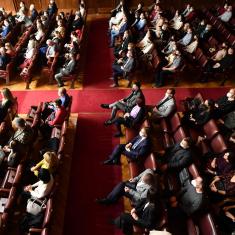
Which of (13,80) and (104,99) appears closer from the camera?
(104,99)

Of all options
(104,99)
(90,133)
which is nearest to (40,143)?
(90,133)

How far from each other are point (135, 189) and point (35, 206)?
3.67 feet

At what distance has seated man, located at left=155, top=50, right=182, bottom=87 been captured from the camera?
538 cm

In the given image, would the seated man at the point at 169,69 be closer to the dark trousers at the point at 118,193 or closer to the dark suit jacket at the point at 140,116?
the dark suit jacket at the point at 140,116

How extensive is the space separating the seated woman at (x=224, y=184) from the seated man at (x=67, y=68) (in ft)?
10.7

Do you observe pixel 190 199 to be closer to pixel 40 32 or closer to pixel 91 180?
pixel 91 180

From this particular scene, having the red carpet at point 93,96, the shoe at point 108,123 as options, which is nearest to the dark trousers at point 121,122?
the shoe at point 108,123

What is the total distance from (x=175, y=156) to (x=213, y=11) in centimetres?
620

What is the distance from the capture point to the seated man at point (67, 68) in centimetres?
538

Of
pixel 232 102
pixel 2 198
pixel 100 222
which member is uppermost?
pixel 232 102

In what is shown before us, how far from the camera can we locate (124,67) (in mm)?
5402

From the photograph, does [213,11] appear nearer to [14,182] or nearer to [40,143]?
[40,143]

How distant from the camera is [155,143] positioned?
4547 millimetres

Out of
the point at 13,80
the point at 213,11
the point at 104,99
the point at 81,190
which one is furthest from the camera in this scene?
the point at 213,11
